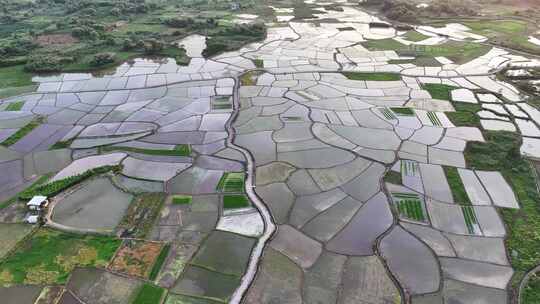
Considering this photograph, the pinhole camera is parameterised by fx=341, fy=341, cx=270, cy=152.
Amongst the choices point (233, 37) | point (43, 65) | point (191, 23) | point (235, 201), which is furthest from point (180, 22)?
point (235, 201)

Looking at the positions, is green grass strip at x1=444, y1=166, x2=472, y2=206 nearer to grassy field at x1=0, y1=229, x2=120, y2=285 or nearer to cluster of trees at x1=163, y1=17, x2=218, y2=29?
grassy field at x1=0, y1=229, x2=120, y2=285

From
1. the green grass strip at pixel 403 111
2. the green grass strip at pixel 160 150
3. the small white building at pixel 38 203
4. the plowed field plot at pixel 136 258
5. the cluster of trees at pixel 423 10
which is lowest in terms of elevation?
the plowed field plot at pixel 136 258

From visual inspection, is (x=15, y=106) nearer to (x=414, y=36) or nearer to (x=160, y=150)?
(x=160, y=150)

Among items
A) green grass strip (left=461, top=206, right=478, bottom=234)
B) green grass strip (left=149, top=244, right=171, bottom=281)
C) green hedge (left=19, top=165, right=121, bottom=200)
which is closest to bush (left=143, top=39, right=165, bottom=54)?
green hedge (left=19, top=165, right=121, bottom=200)

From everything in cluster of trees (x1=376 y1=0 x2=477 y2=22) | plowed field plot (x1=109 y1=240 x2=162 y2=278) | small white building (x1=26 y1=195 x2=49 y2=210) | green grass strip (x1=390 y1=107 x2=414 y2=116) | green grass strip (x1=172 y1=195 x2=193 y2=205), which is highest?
cluster of trees (x1=376 y1=0 x2=477 y2=22)

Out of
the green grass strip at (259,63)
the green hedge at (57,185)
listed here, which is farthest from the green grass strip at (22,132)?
the green grass strip at (259,63)

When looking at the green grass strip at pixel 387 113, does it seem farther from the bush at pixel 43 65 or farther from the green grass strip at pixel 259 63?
the bush at pixel 43 65
